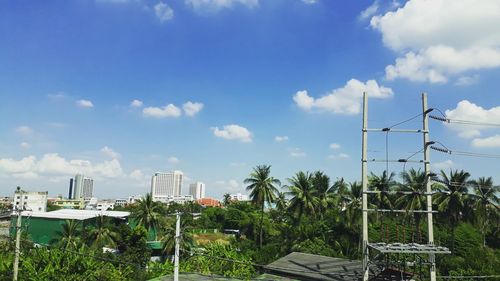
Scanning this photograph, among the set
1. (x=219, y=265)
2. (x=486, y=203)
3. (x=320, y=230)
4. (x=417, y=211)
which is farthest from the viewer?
(x=320, y=230)

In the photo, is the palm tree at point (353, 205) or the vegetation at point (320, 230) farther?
the palm tree at point (353, 205)

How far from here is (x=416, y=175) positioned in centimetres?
5547

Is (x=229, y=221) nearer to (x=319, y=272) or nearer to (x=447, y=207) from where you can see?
(x=447, y=207)

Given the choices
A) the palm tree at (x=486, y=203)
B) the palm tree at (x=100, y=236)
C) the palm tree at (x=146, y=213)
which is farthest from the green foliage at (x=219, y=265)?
the palm tree at (x=486, y=203)

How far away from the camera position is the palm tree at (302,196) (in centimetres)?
6044

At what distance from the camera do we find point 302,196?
6050 cm

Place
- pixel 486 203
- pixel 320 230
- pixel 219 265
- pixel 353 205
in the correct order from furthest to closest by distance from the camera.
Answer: pixel 320 230, pixel 353 205, pixel 486 203, pixel 219 265

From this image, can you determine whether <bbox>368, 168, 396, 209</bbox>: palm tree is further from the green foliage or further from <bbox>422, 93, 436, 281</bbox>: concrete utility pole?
<bbox>422, 93, 436, 281</bbox>: concrete utility pole

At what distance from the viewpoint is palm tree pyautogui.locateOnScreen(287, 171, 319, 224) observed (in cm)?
6044

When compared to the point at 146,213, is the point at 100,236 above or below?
below

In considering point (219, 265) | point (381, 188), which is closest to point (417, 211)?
point (219, 265)

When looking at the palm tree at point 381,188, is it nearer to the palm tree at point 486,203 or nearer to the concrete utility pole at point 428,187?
the palm tree at point 486,203

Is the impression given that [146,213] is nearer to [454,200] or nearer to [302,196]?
[302,196]

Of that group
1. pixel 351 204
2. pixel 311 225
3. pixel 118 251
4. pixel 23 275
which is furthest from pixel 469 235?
pixel 23 275
